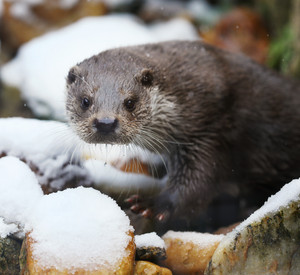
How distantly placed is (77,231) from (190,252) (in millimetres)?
Answer: 801

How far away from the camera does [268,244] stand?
2684 millimetres

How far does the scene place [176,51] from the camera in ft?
14.0

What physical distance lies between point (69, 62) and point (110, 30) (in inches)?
42.5

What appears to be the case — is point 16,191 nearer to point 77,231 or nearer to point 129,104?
point 77,231

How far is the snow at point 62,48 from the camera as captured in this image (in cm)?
551

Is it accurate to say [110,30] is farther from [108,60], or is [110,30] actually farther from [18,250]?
[18,250]

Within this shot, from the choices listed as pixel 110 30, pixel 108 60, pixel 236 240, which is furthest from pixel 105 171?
pixel 110 30

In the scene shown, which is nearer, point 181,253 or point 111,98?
point 181,253

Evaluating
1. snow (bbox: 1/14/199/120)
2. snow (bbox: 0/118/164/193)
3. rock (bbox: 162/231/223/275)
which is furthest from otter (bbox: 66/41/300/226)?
snow (bbox: 1/14/199/120)

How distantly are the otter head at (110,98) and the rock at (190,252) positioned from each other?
0.78 meters

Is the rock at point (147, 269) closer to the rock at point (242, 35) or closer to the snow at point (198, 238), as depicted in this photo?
the snow at point (198, 238)

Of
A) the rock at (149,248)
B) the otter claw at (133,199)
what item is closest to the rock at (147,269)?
the rock at (149,248)

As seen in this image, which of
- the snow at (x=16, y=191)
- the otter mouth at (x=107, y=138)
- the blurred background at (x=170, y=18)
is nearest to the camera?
the snow at (x=16, y=191)

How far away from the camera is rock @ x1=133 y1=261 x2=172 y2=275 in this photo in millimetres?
2801
